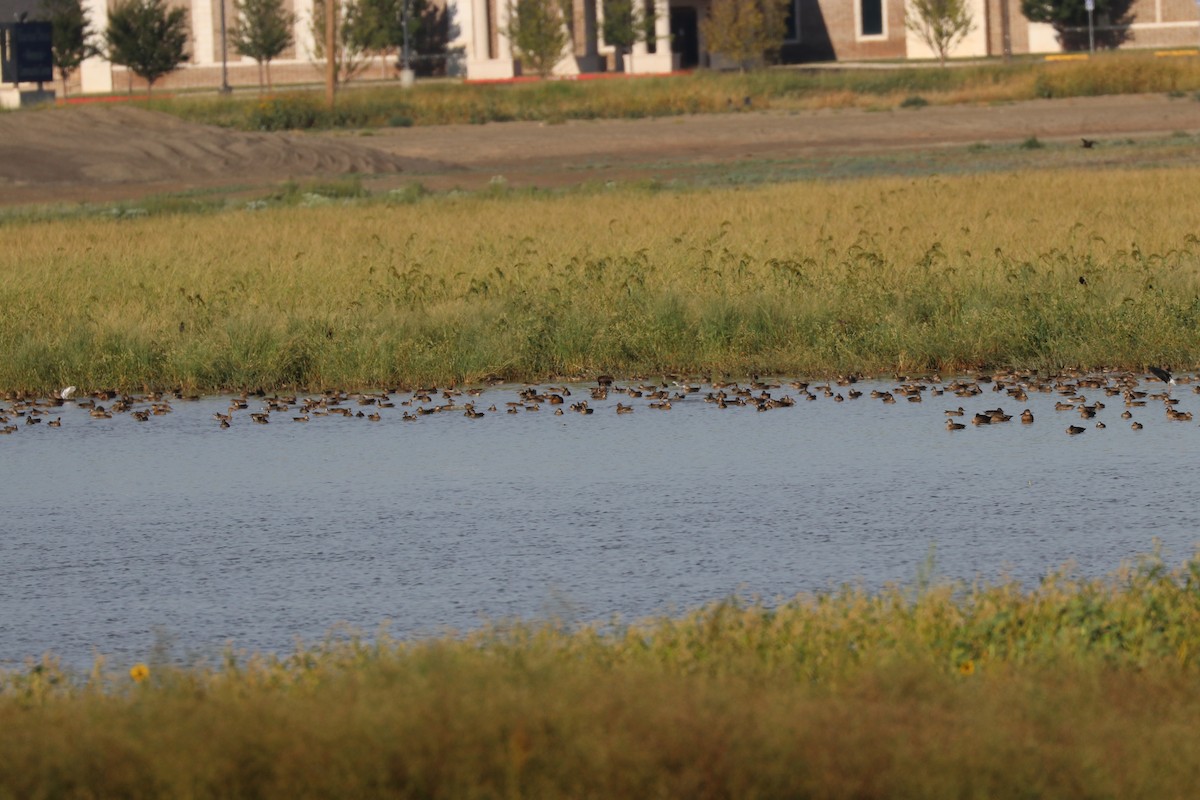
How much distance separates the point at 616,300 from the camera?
59.9ft

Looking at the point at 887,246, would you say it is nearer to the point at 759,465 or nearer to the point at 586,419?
the point at 586,419

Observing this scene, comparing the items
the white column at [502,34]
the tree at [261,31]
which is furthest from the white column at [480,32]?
the tree at [261,31]

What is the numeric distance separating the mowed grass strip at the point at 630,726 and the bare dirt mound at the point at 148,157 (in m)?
38.1

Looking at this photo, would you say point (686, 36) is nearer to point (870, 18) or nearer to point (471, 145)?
point (870, 18)

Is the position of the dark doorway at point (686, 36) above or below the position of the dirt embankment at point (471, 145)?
above

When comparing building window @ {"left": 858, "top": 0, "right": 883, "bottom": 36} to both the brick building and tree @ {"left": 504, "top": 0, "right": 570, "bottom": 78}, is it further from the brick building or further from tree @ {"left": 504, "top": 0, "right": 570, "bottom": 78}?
tree @ {"left": 504, "top": 0, "right": 570, "bottom": 78}

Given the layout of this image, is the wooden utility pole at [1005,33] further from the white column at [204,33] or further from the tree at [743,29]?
the white column at [204,33]

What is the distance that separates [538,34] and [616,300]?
64.6 m

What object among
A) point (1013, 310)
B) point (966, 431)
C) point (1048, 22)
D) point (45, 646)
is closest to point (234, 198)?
point (1013, 310)

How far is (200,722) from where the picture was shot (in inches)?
220

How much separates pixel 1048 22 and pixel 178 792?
8567 cm

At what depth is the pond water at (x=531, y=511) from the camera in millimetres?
9008

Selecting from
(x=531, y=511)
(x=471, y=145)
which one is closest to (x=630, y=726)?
(x=531, y=511)

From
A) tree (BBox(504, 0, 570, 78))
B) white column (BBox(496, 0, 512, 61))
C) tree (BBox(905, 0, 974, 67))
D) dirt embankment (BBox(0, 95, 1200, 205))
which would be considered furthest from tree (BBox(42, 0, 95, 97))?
tree (BBox(905, 0, 974, 67))
